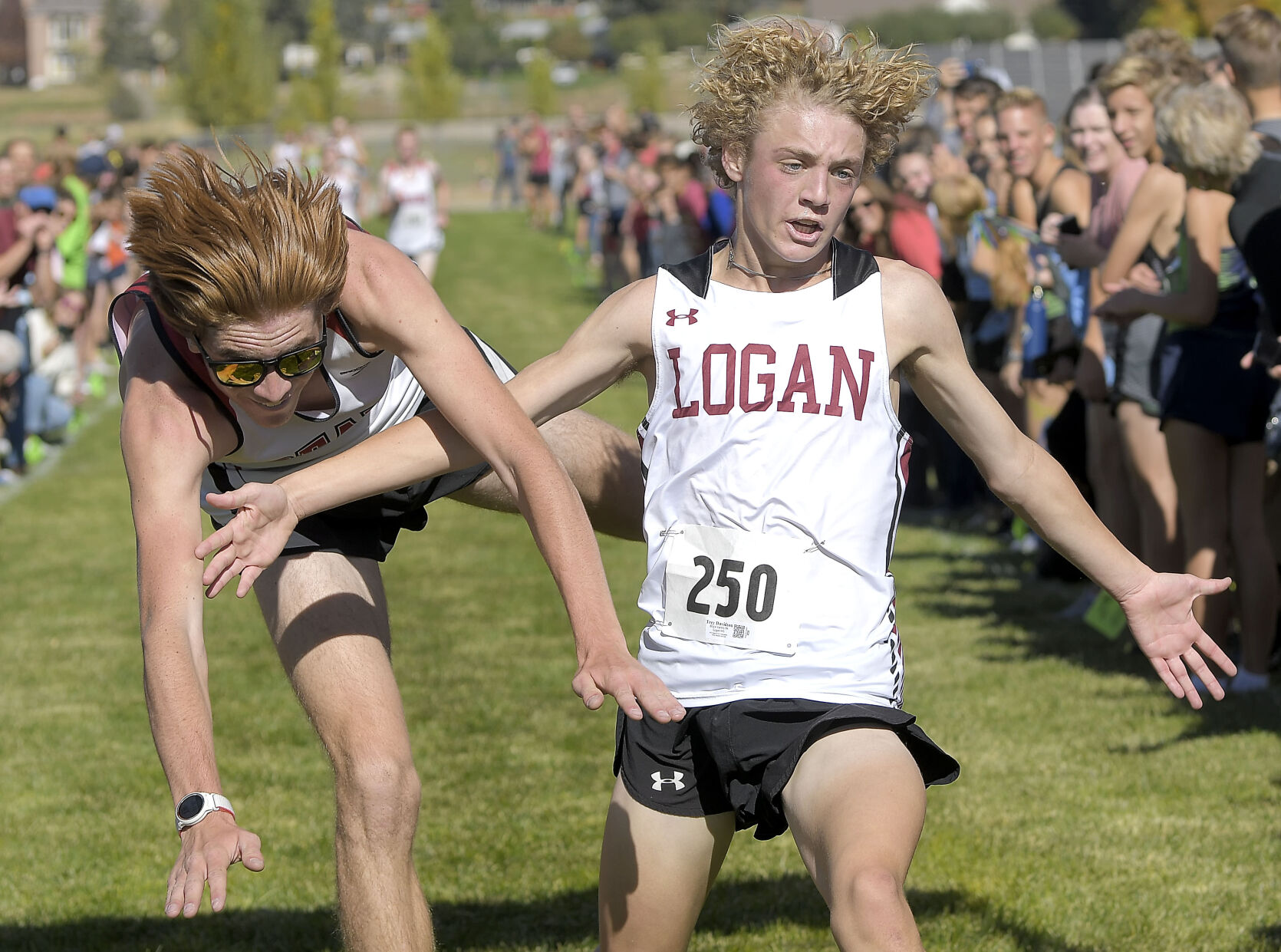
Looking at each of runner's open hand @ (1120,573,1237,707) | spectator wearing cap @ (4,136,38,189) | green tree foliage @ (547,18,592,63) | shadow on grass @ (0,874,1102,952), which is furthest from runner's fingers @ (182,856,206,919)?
green tree foliage @ (547,18,592,63)

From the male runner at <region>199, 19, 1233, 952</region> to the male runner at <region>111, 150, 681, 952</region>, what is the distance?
28 centimetres

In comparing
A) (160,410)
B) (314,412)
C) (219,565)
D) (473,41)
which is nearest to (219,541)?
(219,565)

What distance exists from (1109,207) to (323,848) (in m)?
4.50

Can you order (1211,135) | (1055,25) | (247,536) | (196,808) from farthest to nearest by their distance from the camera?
(1055,25)
(1211,135)
(247,536)
(196,808)

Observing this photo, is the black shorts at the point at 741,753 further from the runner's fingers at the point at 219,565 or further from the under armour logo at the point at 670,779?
the runner's fingers at the point at 219,565

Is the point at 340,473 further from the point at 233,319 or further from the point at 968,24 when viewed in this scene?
the point at 968,24

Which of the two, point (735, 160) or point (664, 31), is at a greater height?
point (735, 160)

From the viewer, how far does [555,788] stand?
6027 millimetres

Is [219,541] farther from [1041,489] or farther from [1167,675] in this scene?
[1167,675]

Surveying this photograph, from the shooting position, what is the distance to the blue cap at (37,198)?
44.2 feet

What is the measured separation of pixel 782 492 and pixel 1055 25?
Result: 8456 centimetres

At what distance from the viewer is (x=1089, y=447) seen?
7707 millimetres

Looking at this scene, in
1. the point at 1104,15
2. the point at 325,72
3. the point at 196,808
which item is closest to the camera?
the point at 196,808

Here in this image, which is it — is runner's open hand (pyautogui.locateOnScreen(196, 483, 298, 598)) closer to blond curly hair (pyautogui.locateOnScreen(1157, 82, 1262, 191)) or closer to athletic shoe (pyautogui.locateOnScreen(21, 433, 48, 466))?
blond curly hair (pyautogui.locateOnScreen(1157, 82, 1262, 191))
